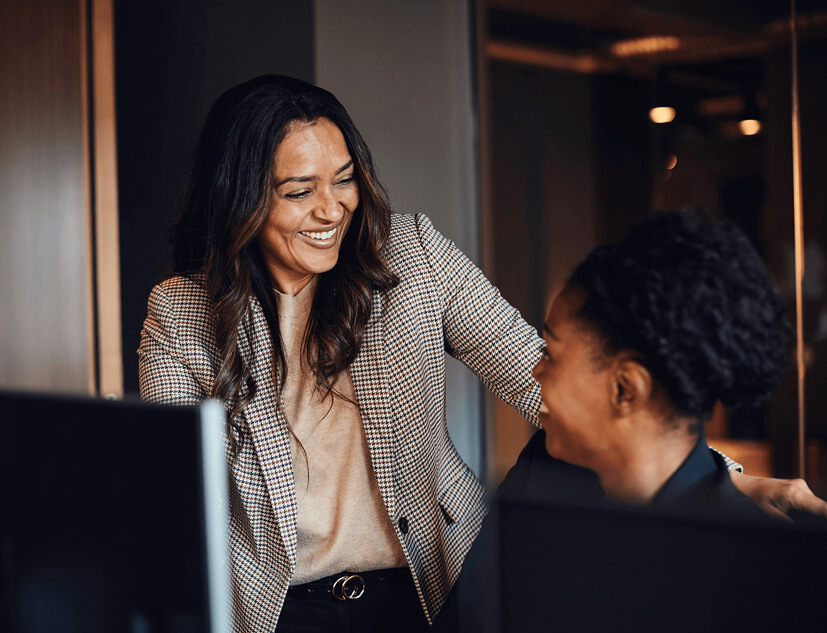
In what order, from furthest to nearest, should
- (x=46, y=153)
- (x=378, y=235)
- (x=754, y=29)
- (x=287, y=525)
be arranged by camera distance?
(x=46, y=153), (x=754, y=29), (x=378, y=235), (x=287, y=525)

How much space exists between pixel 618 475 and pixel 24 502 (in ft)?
2.15

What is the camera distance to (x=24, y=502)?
98 centimetres

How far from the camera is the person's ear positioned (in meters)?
0.98

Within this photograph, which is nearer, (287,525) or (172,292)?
(287,525)

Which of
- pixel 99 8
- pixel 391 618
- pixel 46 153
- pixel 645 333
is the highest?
pixel 99 8

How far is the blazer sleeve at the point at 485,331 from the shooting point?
1.64 metres

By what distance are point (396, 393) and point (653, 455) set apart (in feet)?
2.33

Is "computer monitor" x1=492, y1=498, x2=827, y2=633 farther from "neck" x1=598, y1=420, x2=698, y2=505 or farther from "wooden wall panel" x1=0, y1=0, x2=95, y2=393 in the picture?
"wooden wall panel" x1=0, y1=0, x2=95, y2=393

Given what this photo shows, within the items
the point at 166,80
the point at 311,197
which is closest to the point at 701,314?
the point at 311,197

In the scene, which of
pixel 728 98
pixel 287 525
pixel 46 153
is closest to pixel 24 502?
pixel 287 525

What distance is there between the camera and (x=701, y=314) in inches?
36.9

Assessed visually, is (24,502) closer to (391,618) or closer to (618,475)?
(618,475)

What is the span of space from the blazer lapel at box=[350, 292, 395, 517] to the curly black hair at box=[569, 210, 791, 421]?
2.29ft

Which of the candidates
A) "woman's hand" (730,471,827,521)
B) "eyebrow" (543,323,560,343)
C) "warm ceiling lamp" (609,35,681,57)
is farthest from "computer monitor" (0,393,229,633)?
"warm ceiling lamp" (609,35,681,57)
